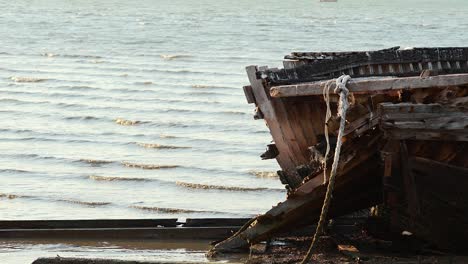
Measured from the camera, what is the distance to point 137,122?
17.5m

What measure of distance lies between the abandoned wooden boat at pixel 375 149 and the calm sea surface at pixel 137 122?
2.59m

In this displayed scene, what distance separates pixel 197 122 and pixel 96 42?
60.8 feet

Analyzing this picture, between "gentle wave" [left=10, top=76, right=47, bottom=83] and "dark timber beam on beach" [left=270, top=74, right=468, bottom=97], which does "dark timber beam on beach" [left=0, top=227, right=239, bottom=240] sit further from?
"gentle wave" [left=10, top=76, right=47, bottom=83]

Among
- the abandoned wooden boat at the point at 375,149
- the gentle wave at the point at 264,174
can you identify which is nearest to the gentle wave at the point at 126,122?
the gentle wave at the point at 264,174

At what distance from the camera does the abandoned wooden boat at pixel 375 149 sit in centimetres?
752

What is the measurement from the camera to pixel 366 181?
27.4 ft

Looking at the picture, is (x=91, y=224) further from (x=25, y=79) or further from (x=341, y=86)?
(x=25, y=79)

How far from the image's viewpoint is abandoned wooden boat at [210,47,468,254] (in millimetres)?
7523

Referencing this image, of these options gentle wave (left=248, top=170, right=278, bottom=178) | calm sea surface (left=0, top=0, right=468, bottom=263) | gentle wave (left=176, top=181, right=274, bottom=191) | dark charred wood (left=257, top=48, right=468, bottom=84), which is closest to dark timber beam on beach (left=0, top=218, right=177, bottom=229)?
calm sea surface (left=0, top=0, right=468, bottom=263)

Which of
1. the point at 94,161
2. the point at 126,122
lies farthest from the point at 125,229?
the point at 126,122

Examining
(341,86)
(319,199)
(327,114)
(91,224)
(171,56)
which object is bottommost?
→ (91,224)

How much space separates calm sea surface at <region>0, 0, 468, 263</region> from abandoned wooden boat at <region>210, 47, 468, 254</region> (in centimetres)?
259

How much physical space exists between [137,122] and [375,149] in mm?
10005

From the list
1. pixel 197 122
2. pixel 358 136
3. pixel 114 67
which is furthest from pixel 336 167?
pixel 114 67
